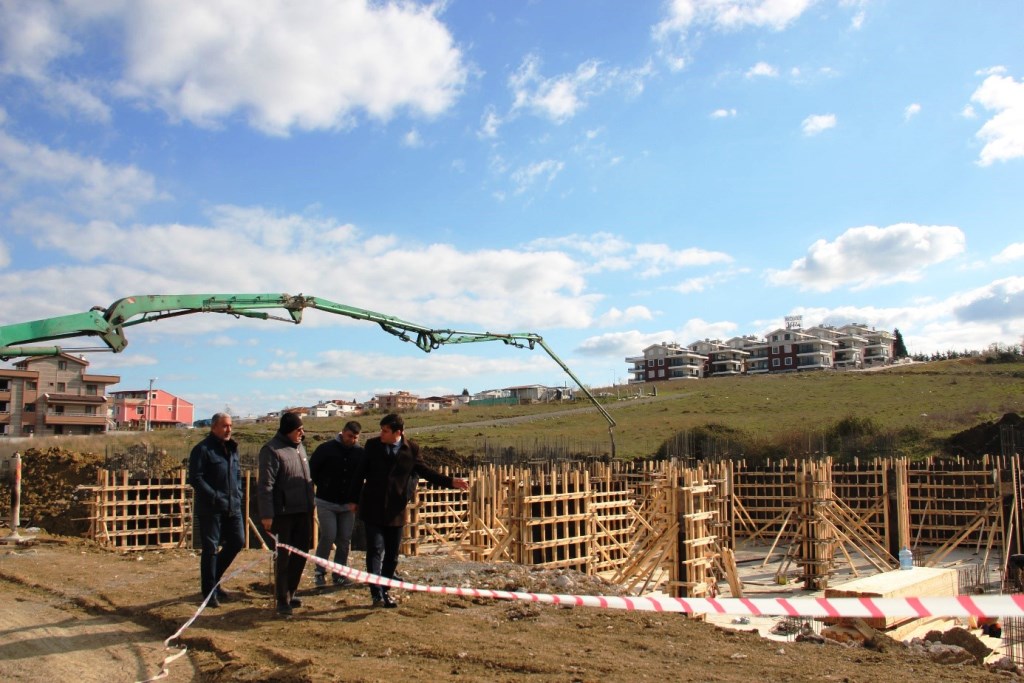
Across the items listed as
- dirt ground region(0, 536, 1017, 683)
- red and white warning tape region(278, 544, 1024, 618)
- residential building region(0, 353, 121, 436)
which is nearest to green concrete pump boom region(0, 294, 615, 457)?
dirt ground region(0, 536, 1017, 683)

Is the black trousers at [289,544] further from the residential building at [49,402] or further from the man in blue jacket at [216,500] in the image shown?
the residential building at [49,402]

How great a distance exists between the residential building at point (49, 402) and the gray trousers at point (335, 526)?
158ft

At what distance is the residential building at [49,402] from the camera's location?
4853 centimetres

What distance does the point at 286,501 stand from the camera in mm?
5875

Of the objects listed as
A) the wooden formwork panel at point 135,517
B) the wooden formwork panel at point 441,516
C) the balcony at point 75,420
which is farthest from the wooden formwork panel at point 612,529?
the balcony at point 75,420

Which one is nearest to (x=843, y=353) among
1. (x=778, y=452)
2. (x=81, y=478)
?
(x=778, y=452)

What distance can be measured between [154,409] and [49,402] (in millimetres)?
30641

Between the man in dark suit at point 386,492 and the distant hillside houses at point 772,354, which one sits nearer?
the man in dark suit at point 386,492

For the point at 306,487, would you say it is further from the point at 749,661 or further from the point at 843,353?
the point at 843,353

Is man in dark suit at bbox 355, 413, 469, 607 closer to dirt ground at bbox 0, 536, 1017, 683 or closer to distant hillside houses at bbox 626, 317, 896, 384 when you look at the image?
dirt ground at bbox 0, 536, 1017, 683

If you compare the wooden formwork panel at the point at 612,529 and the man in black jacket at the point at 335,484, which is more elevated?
the man in black jacket at the point at 335,484

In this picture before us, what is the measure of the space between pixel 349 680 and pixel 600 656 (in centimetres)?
162

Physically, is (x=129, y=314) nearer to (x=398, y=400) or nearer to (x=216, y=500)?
(x=216, y=500)

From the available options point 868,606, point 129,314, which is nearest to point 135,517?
point 129,314
